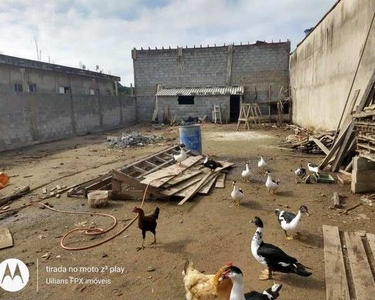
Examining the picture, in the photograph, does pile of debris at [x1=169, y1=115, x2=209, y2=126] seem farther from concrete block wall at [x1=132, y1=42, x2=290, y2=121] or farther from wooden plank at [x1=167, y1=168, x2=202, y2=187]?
wooden plank at [x1=167, y1=168, x2=202, y2=187]

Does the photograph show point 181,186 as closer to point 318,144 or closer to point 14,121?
point 318,144

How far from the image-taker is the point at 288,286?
3145mm

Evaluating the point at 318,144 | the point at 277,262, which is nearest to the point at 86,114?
the point at 318,144

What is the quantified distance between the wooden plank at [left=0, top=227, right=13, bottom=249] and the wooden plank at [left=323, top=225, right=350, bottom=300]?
4.65 m

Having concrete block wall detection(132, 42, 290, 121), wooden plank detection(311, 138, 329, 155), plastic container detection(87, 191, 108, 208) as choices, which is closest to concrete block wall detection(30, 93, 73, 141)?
plastic container detection(87, 191, 108, 208)

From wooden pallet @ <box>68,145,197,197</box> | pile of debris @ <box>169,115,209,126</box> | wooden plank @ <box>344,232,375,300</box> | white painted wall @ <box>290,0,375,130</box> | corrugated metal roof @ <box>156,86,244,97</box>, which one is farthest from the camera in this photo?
pile of debris @ <box>169,115,209,126</box>

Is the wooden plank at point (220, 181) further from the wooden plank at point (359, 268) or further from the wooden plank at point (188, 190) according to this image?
the wooden plank at point (359, 268)

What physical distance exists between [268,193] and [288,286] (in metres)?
3.37

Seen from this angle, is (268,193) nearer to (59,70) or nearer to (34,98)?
Answer: (34,98)

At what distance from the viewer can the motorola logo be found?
136 inches

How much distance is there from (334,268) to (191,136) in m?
6.98

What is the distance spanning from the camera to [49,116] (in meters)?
15.8

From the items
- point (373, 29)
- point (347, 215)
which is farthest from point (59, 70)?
point (347, 215)

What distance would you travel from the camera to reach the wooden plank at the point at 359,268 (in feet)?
9.09
